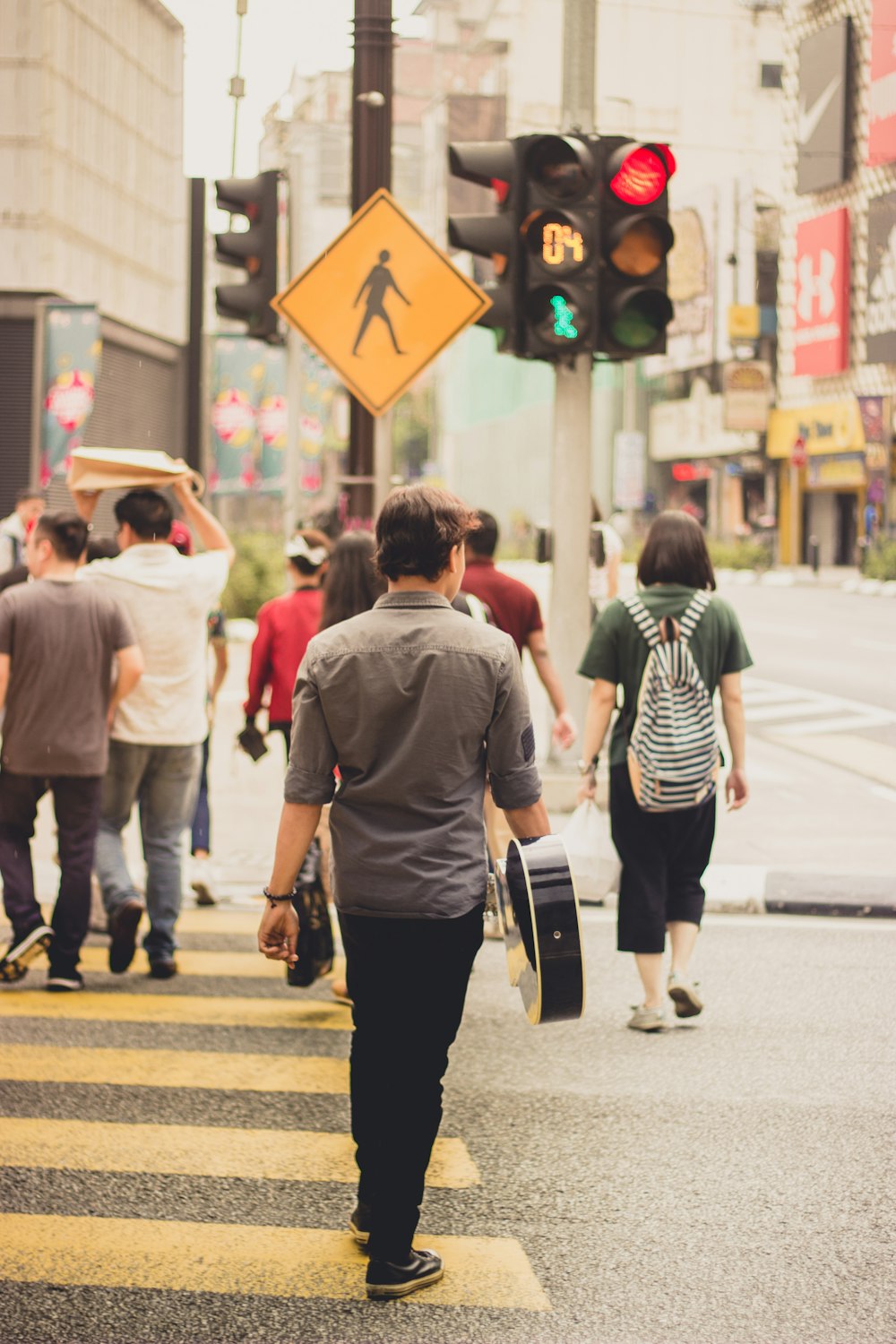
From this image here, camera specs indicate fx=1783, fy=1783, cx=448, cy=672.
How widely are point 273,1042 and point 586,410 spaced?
5.78 meters

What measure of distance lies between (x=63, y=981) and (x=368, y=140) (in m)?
4.20

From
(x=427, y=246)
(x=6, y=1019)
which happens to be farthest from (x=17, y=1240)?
(x=427, y=246)

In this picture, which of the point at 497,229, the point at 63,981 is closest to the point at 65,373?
the point at 497,229

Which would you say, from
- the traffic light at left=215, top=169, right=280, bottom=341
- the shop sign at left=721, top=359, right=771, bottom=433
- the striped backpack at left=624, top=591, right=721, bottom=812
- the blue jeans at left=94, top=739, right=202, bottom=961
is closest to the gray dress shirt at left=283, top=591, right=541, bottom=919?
the striped backpack at left=624, top=591, right=721, bottom=812

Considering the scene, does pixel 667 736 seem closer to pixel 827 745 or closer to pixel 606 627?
pixel 606 627

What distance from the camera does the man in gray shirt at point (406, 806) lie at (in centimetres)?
384

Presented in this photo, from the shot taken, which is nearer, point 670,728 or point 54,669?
point 670,728

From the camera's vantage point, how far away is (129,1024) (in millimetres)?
6246

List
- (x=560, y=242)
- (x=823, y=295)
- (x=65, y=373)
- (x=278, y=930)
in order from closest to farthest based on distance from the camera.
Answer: (x=278, y=930), (x=560, y=242), (x=65, y=373), (x=823, y=295)

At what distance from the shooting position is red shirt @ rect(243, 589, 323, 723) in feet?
24.0

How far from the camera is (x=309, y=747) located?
3.92 m

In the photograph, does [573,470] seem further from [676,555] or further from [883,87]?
[883,87]

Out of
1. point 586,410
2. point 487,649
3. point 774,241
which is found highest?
point 774,241

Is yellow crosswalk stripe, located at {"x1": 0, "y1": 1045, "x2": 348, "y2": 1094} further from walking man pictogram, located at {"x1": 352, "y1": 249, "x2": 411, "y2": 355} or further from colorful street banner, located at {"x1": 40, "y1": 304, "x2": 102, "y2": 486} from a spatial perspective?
colorful street banner, located at {"x1": 40, "y1": 304, "x2": 102, "y2": 486}
